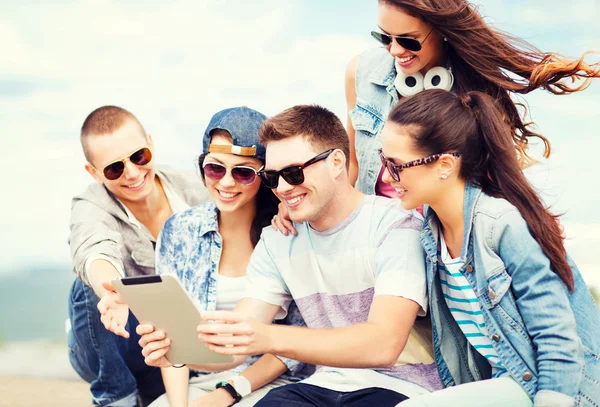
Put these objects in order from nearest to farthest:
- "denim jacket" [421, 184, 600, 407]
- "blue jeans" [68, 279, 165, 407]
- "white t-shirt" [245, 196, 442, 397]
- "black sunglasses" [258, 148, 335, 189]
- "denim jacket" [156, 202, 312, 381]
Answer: "denim jacket" [421, 184, 600, 407], "white t-shirt" [245, 196, 442, 397], "black sunglasses" [258, 148, 335, 189], "denim jacket" [156, 202, 312, 381], "blue jeans" [68, 279, 165, 407]

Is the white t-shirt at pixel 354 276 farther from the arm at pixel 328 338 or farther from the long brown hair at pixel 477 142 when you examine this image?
the long brown hair at pixel 477 142

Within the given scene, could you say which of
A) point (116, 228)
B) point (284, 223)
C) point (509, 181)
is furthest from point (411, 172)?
point (116, 228)

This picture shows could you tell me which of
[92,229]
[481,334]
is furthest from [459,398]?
[92,229]

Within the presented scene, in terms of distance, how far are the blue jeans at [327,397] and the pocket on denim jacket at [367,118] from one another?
1.69 metres

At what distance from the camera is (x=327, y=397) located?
3.73 metres

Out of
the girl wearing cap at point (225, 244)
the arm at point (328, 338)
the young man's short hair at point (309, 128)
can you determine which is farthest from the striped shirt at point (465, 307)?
the girl wearing cap at point (225, 244)

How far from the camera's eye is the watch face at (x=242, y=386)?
4180 millimetres

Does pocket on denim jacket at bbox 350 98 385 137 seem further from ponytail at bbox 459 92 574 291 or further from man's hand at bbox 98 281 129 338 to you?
man's hand at bbox 98 281 129 338

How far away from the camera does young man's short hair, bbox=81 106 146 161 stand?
5.12 m

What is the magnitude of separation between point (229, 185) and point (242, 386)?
3.49 ft

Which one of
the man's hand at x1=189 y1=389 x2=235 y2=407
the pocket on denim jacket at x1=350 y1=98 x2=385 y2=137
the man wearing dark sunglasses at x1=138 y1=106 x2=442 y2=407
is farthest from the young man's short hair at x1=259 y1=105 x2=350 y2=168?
the man's hand at x1=189 y1=389 x2=235 y2=407

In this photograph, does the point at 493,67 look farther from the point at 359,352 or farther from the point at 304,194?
the point at 359,352

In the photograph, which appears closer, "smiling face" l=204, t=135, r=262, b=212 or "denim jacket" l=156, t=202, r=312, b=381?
"smiling face" l=204, t=135, r=262, b=212

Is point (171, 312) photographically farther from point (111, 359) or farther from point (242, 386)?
point (111, 359)
